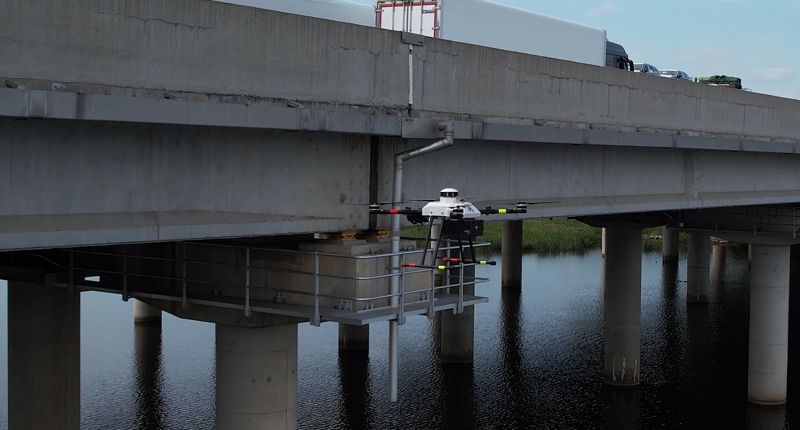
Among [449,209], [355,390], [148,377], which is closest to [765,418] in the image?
[355,390]

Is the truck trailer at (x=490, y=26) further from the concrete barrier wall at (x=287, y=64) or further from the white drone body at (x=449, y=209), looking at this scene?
the white drone body at (x=449, y=209)

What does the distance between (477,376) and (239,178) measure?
1882 cm

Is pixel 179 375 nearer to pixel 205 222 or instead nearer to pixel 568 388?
pixel 568 388

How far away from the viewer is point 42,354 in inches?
696

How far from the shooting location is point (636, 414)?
25.2m

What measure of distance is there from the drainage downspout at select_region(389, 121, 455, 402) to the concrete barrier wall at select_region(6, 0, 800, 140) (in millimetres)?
670

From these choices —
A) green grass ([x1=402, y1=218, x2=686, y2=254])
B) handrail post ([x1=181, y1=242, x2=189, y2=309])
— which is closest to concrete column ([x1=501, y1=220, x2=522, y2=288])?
green grass ([x1=402, y1=218, x2=686, y2=254])

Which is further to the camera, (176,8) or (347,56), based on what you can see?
(347,56)

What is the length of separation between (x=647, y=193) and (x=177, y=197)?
1074 cm

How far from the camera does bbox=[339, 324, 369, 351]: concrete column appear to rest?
99.1 feet

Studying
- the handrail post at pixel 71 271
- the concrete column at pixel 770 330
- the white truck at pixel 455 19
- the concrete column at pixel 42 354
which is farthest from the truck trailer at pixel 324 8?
the concrete column at pixel 770 330

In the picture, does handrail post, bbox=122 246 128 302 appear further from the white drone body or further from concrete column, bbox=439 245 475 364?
concrete column, bbox=439 245 475 364

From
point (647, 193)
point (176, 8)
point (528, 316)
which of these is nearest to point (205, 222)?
point (176, 8)

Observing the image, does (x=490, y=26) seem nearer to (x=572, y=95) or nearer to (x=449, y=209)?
(x=572, y=95)
